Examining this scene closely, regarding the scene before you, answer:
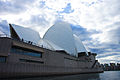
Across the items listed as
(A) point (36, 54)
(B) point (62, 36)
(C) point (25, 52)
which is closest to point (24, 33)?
(A) point (36, 54)

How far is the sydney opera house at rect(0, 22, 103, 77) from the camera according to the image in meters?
28.6

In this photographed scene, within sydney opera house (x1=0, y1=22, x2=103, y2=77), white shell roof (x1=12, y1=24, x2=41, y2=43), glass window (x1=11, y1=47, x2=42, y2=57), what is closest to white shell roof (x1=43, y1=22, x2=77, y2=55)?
sydney opera house (x1=0, y1=22, x2=103, y2=77)

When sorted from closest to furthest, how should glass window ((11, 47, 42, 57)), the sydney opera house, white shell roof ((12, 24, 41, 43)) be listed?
the sydney opera house, glass window ((11, 47, 42, 57)), white shell roof ((12, 24, 41, 43))

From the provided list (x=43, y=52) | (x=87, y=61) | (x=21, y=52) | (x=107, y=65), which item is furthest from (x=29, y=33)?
(x=107, y=65)

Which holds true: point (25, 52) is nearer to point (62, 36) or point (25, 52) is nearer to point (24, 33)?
point (24, 33)

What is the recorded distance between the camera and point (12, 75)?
1081 inches

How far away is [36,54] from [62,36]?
84.5ft

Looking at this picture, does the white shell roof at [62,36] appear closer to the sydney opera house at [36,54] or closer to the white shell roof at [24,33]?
the sydney opera house at [36,54]

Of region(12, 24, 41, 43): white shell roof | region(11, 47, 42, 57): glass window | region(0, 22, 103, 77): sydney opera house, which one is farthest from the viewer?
region(12, 24, 41, 43): white shell roof

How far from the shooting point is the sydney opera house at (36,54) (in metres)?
28.6

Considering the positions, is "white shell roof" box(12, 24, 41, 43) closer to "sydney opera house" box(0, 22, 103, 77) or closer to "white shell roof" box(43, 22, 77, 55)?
"sydney opera house" box(0, 22, 103, 77)

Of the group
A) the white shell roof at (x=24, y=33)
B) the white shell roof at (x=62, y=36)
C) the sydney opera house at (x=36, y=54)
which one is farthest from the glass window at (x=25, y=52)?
the white shell roof at (x=62, y=36)

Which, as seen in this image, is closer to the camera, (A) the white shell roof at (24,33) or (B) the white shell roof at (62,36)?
(A) the white shell roof at (24,33)

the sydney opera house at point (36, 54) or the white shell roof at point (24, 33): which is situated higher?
the white shell roof at point (24, 33)
